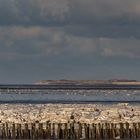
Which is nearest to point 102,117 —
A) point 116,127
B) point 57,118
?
point 57,118

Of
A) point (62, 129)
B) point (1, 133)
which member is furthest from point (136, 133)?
point (1, 133)

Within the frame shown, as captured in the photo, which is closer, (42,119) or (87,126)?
(87,126)

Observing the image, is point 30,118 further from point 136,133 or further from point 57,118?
point 136,133

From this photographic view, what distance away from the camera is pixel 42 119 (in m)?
58.1

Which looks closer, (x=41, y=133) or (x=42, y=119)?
(x=41, y=133)

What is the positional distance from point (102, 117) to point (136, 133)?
936cm

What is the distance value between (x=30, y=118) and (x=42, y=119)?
9.39 feet

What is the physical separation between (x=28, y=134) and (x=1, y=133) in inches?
107

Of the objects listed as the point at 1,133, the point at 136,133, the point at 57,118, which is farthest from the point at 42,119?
the point at 136,133

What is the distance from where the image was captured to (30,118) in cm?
6075

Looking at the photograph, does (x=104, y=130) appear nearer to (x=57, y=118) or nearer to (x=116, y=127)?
(x=116, y=127)

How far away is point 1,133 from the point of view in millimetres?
52375

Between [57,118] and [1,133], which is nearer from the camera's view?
[1,133]

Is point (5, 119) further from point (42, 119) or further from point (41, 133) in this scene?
point (41, 133)
